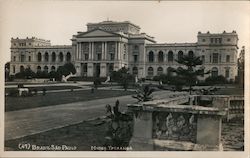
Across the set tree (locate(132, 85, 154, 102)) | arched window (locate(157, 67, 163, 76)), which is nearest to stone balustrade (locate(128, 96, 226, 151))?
tree (locate(132, 85, 154, 102))

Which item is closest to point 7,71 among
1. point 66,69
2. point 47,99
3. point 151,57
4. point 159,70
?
point 47,99

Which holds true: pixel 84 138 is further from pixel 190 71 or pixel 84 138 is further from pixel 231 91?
pixel 231 91

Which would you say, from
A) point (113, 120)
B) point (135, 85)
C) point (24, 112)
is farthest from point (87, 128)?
point (135, 85)

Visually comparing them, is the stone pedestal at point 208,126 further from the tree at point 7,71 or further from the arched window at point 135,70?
the tree at point 7,71

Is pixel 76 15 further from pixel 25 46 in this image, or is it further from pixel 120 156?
pixel 120 156

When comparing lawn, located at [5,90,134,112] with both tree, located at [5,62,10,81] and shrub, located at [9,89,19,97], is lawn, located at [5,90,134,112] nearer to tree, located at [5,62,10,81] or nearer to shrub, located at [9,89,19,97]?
shrub, located at [9,89,19,97]

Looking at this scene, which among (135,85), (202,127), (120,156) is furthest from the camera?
(135,85)
